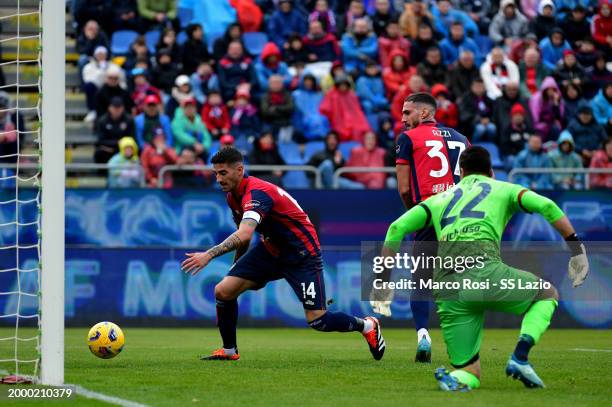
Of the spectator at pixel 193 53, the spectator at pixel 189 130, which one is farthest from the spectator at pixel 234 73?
the spectator at pixel 189 130

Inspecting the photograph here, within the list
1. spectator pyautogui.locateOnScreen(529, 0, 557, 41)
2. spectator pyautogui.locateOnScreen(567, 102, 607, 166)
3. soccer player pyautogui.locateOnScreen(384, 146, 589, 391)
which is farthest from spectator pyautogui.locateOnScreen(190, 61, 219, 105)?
soccer player pyautogui.locateOnScreen(384, 146, 589, 391)

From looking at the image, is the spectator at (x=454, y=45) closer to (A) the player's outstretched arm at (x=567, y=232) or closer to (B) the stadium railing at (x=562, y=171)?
(B) the stadium railing at (x=562, y=171)

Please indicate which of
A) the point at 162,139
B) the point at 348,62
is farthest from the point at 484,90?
the point at 162,139

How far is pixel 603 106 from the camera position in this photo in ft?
74.9

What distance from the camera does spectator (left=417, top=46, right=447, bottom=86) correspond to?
2286 cm

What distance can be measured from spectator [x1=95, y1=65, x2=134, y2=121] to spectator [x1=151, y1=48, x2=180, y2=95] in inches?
38.0

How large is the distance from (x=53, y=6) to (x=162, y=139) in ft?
38.2

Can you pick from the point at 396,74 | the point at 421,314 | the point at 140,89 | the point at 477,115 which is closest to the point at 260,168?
the point at 140,89

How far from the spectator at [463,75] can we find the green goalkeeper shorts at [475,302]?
48.2 feet

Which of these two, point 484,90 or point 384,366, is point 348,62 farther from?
point 384,366

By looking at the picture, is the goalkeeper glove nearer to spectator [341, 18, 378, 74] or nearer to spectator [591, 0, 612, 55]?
→ spectator [341, 18, 378, 74]

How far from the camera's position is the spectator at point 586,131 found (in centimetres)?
2175

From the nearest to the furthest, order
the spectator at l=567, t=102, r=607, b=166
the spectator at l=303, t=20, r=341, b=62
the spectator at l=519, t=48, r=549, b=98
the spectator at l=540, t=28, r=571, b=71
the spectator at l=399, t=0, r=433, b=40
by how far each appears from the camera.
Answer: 1. the spectator at l=567, t=102, r=607, b=166
2. the spectator at l=303, t=20, r=341, b=62
3. the spectator at l=519, t=48, r=549, b=98
4. the spectator at l=399, t=0, r=433, b=40
5. the spectator at l=540, t=28, r=571, b=71

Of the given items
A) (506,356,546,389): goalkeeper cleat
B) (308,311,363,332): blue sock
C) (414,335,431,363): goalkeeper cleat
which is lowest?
(414,335,431,363): goalkeeper cleat
